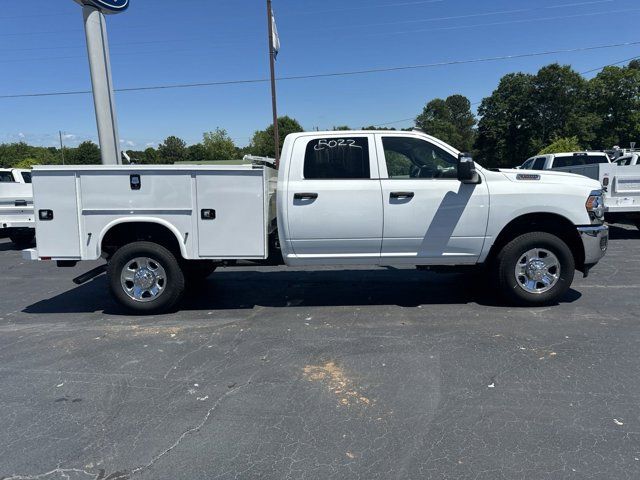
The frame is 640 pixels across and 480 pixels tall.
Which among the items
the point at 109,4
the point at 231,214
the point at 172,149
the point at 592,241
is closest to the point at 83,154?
the point at 172,149

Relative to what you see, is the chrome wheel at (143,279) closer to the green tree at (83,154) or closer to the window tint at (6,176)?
the window tint at (6,176)

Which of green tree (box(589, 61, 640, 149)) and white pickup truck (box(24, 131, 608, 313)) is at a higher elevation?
green tree (box(589, 61, 640, 149))

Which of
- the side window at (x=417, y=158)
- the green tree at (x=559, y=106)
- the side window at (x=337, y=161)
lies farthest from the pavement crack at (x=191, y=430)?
the green tree at (x=559, y=106)

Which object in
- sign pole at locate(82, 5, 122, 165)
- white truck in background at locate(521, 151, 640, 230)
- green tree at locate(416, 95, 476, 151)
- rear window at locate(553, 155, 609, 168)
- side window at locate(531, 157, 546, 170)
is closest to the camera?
sign pole at locate(82, 5, 122, 165)

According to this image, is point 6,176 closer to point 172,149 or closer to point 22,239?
point 22,239

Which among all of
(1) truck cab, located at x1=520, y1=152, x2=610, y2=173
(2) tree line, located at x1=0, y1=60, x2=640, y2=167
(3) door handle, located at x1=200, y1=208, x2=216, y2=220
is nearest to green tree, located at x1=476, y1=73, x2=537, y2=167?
(2) tree line, located at x1=0, y1=60, x2=640, y2=167

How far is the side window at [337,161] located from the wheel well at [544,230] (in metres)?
1.88

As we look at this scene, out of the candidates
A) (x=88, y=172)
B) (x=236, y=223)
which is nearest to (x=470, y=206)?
(x=236, y=223)

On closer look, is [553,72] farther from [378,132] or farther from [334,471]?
[334,471]

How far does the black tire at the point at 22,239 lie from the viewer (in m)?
13.2

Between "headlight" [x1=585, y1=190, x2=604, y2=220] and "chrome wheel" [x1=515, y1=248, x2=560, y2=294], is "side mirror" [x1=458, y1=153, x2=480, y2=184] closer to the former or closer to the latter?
"chrome wheel" [x1=515, y1=248, x2=560, y2=294]

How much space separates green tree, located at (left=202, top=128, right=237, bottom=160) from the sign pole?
5303 cm

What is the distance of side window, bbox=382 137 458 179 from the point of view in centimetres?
577

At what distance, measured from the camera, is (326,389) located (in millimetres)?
3867
